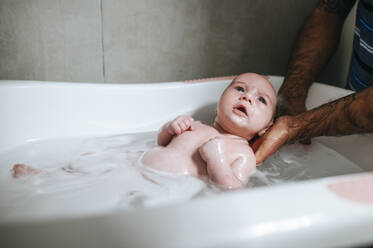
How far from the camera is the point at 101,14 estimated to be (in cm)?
141

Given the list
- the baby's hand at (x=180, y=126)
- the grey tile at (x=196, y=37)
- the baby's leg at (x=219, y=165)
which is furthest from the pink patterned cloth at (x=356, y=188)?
the grey tile at (x=196, y=37)

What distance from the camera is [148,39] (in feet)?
4.98

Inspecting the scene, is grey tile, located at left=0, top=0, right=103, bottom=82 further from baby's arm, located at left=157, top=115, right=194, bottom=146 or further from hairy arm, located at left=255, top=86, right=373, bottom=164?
hairy arm, located at left=255, top=86, right=373, bottom=164

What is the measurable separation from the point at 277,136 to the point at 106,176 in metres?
0.60

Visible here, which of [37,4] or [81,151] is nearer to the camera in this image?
[81,151]

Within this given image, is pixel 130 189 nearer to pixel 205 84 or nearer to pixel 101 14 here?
pixel 205 84

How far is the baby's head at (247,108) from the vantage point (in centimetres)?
109

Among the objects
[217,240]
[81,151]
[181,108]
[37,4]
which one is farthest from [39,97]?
[217,240]

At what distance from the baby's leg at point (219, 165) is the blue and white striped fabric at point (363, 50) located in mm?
730

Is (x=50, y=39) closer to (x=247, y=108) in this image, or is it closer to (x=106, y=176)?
(x=106, y=176)

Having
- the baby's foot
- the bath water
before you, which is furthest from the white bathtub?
the baby's foot

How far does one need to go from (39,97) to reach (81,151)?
283 mm

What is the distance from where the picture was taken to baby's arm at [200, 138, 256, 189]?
0.93 meters

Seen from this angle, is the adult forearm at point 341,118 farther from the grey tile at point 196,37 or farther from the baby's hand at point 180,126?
the grey tile at point 196,37
